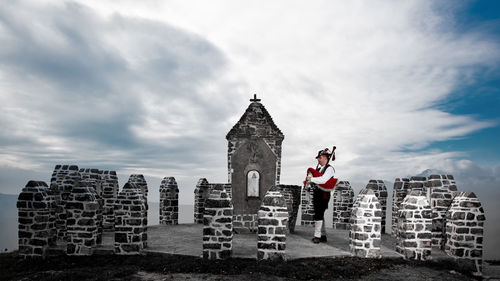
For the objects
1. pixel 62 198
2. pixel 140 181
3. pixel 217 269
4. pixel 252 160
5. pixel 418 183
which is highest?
pixel 252 160

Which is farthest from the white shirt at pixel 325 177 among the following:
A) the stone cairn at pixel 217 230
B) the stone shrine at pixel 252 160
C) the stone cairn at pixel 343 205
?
the stone cairn at pixel 343 205

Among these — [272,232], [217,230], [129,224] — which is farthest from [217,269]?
[129,224]

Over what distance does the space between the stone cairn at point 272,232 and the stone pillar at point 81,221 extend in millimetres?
5783

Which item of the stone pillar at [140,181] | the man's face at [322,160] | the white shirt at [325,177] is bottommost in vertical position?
the stone pillar at [140,181]

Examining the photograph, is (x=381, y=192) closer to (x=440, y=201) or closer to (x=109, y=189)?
(x=440, y=201)

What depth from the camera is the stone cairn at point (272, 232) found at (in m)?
10.5

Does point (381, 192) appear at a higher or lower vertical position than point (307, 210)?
higher

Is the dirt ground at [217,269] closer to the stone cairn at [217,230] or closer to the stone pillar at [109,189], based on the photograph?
the stone cairn at [217,230]

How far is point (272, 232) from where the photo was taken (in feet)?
34.4

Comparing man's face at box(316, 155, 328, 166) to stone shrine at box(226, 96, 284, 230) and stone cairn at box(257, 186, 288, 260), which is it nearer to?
stone shrine at box(226, 96, 284, 230)

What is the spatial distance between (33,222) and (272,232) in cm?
843

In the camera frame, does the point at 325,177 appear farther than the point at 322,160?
No

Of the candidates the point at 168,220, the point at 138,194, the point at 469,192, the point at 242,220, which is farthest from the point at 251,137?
the point at 469,192

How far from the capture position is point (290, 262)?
34.4ft
